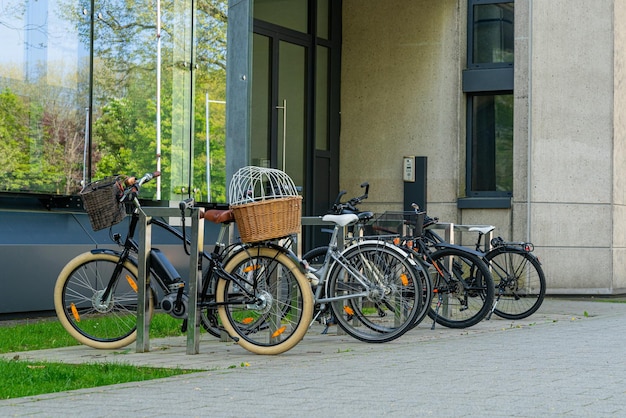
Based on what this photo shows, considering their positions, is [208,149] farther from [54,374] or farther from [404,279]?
[54,374]

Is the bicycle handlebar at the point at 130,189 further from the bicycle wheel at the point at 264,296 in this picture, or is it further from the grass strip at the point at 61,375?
the grass strip at the point at 61,375

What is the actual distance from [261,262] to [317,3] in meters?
10.4

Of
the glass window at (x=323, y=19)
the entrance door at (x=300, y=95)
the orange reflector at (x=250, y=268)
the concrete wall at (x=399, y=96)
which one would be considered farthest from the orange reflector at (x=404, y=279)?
the glass window at (x=323, y=19)

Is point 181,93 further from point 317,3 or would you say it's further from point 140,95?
point 317,3

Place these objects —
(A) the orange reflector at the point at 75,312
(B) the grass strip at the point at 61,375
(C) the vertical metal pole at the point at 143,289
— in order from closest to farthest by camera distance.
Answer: (B) the grass strip at the point at 61,375 < (C) the vertical metal pole at the point at 143,289 < (A) the orange reflector at the point at 75,312

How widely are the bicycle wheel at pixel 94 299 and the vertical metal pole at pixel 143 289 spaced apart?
4cm

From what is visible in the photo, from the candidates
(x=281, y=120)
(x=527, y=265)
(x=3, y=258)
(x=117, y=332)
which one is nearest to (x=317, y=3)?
(x=281, y=120)

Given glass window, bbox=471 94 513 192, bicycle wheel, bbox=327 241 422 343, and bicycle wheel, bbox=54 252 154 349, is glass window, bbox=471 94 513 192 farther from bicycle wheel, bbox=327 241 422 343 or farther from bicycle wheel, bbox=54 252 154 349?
bicycle wheel, bbox=54 252 154 349

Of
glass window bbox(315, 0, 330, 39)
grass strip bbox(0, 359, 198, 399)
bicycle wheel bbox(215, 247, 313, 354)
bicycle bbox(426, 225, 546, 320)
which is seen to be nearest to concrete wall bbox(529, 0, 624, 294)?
glass window bbox(315, 0, 330, 39)

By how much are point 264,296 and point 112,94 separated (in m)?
4.67

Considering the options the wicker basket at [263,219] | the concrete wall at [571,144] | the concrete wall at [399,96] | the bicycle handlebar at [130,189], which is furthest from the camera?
the concrete wall at [399,96]

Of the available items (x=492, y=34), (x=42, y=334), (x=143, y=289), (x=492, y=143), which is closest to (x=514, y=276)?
(x=143, y=289)

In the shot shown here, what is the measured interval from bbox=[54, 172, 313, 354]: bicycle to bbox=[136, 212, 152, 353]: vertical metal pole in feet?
0.10

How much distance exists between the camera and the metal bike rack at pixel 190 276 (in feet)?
25.8
